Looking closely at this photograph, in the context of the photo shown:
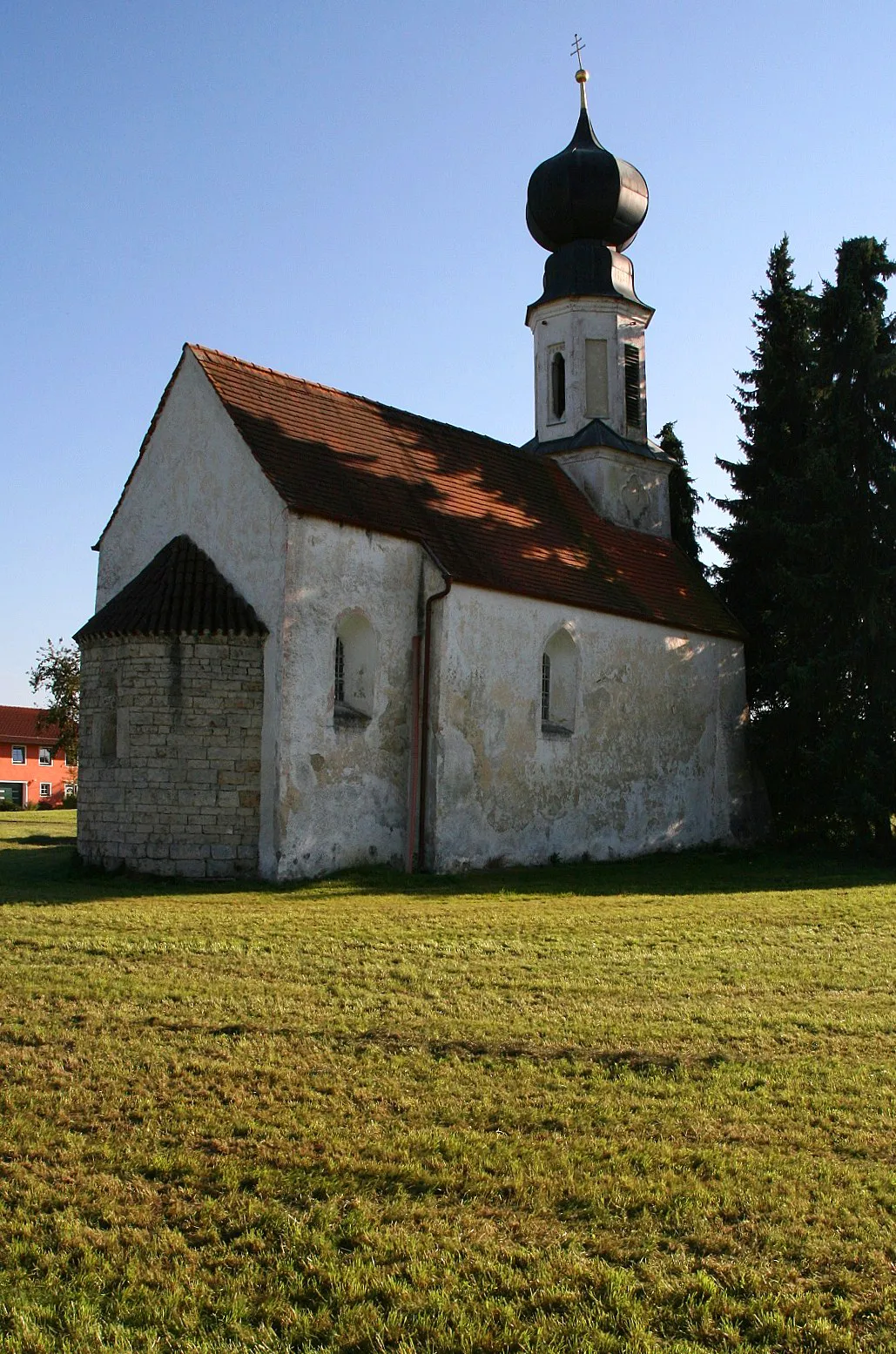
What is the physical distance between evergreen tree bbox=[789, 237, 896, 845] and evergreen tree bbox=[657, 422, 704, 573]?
576 centimetres

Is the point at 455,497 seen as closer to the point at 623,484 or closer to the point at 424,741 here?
the point at 424,741

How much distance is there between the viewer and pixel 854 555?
71.2ft

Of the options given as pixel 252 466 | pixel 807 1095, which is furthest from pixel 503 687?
pixel 807 1095

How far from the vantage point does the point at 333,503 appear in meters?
17.0

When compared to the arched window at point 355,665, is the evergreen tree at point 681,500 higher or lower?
higher

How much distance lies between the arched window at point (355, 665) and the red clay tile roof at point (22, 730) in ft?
160

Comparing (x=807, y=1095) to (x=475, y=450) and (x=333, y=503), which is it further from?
(x=475, y=450)

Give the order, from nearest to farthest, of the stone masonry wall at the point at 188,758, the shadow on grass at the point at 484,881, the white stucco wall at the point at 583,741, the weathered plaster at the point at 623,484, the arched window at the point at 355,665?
the shadow on grass at the point at 484,881 → the stone masonry wall at the point at 188,758 → the arched window at the point at 355,665 → the white stucco wall at the point at 583,741 → the weathered plaster at the point at 623,484

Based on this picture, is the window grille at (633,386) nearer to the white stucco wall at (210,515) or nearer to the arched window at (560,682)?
the arched window at (560,682)

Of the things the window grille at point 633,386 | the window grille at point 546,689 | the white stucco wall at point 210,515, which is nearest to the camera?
the white stucco wall at point 210,515

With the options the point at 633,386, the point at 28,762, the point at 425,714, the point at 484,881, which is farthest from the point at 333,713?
the point at 28,762

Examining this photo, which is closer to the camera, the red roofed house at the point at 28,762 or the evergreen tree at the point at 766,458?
the evergreen tree at the point at 766,458

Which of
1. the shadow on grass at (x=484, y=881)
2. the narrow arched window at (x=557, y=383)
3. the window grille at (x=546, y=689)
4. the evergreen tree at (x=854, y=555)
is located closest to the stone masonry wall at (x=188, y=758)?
the shadow on grass at (x=484, y=881)

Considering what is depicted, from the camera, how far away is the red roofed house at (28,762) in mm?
62219
